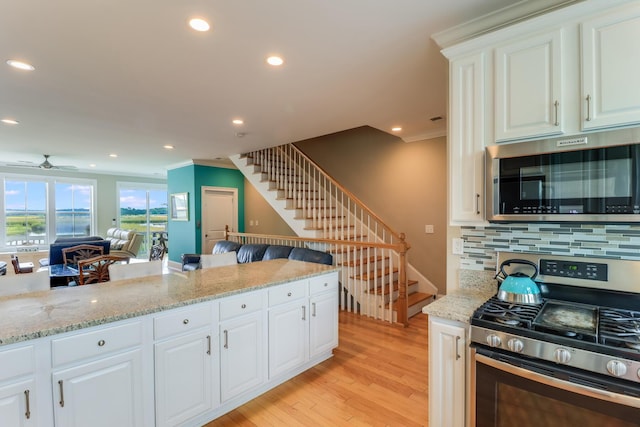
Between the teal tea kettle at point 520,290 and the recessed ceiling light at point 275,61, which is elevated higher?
the recessed ceiling light at point 275,61

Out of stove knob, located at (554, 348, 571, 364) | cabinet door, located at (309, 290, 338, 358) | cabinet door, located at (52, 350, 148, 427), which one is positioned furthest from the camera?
cabinet door, located at (309, 290, 338, 358)

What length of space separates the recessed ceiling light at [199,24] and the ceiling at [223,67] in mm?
43

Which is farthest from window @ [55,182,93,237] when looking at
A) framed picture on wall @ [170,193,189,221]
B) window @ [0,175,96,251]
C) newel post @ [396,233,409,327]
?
newel post @ [396,233,409,327]

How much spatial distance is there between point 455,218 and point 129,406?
7.10ft


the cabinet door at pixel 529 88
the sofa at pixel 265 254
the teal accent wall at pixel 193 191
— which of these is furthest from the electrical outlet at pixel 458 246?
the teal accent wall at pixel 193 191

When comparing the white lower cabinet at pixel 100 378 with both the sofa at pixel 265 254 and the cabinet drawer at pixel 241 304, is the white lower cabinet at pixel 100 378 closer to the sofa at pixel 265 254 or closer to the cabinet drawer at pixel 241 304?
the cabinet drawer at pixel 241 304

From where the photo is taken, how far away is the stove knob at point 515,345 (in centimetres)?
137

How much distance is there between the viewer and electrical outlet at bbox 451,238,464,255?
214 cm

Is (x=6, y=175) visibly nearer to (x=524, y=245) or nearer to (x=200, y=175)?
(x=200, y=175)

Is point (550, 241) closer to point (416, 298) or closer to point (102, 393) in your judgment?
point (102, 393)

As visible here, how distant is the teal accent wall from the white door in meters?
0.11

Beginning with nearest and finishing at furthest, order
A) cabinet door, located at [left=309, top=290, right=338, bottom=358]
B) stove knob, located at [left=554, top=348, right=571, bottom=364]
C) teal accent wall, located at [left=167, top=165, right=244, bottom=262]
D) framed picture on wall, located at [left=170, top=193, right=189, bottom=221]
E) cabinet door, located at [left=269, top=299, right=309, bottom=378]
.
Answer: stove knob, located at [left=554, top=348, right=571, bottom=364], cabinet door, located at [left=269, top=299, right=309, bottom=378], cabinet door, located at [left=309, top=290, right=338, bottom=358], teal accent wall, located at [left=167, top=165, right=244, bottom=262], framed picture on wall, located at [left=170, top=193, right=189, bottom=221]

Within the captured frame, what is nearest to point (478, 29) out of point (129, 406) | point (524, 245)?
point (524, 245)

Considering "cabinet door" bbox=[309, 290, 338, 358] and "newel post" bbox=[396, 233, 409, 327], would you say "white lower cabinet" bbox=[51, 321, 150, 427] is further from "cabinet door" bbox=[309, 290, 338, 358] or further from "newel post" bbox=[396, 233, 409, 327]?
"newel post" bbox=[396, 233, 409, 327]
